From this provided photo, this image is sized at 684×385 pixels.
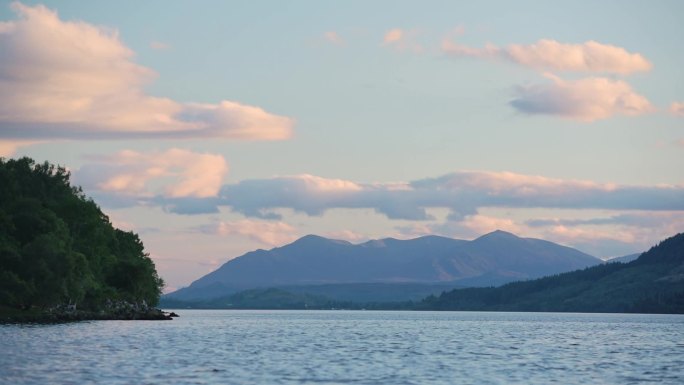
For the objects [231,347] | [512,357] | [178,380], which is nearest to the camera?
[178,380]

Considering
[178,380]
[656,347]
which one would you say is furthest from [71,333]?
[656,347]

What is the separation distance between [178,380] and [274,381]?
24.2 ft

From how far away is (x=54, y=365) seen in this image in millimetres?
85688

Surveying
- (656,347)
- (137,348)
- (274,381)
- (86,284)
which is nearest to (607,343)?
(656,347)

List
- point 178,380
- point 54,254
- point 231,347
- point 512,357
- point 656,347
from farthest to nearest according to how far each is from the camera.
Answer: point 54,254 < point 656,347 < point 231,347 < point 512,357 < point 178,380

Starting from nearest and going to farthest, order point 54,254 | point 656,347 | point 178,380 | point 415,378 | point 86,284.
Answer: point 178,380 → point 415,378 → point 656,347 → point 54,254 → point 86,284

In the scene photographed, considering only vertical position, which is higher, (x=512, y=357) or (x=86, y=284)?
(x=86, y=284)

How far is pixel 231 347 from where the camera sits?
12594cm

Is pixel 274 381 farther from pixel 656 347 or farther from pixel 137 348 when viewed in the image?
pixel 656 347

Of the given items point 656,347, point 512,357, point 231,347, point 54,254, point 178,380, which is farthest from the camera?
point 54,254

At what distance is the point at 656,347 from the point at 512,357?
3958 centimetres

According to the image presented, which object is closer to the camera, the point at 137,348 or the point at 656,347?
the point at 137,348

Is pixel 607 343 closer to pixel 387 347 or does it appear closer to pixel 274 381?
pixel 387 347

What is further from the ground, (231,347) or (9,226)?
(9,226)
